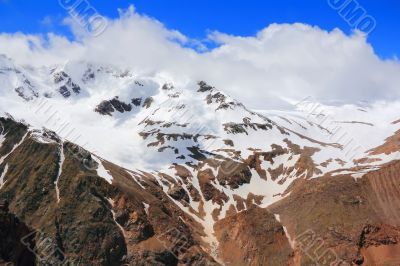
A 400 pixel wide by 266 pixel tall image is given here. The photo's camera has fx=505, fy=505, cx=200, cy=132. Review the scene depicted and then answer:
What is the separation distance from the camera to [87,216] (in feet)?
489

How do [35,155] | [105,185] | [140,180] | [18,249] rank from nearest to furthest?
[18,249], [105,185], [35,155], [140,180]

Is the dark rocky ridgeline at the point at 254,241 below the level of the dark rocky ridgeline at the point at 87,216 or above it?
above

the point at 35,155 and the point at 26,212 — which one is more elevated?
the point at 35,155

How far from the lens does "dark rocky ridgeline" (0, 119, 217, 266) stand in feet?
466

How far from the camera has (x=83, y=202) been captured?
152875 mm

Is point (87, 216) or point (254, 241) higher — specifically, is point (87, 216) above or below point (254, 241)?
below

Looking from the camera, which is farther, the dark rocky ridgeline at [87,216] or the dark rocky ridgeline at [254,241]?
the dark rocky ridgeline at [254,241]

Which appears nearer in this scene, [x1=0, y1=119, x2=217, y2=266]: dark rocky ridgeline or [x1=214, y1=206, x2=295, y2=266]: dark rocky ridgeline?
[x1=0, y1=119, x2=217, y2=266]: dark rocky ridgeline

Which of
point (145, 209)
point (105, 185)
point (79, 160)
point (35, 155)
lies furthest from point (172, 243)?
point (35, 155)

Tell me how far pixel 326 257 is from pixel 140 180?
8012 centimetres

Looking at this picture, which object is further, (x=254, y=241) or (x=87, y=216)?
(x=254, y=241)

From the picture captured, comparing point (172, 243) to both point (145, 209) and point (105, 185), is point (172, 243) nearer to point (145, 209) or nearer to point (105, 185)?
point (145, 209)

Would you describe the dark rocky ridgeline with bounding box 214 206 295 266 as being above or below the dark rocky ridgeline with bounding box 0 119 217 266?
above

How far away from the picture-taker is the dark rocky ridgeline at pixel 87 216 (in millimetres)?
142000
